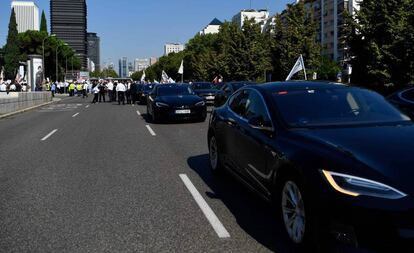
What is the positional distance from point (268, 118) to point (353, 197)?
180cm

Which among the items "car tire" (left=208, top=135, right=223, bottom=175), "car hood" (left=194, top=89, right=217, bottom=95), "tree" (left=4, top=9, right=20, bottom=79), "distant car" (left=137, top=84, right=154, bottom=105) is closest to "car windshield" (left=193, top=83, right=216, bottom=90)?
"car hood" (left=194, top=89, right=217, bottom=95)

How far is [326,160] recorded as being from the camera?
12.7ft

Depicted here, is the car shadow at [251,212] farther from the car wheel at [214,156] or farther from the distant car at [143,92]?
the distant car at [143,92]

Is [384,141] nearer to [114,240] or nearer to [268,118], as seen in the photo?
[268,118]

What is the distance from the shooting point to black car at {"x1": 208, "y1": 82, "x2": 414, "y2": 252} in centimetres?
343

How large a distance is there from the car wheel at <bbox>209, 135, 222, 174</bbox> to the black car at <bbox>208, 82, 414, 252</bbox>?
611 millimetres

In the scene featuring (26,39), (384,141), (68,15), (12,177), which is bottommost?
(12,177)

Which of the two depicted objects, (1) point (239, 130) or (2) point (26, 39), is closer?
(1) point (239, 130)

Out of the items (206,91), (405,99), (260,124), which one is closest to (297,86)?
(260,124)

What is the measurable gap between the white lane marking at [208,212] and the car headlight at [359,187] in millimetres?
1392

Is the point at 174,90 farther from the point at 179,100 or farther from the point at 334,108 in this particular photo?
the point at 334,108

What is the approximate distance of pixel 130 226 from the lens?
5027mm

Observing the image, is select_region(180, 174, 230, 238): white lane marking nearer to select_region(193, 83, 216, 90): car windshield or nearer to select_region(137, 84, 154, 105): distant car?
select_region(193, 83, 216, 90): car windshield

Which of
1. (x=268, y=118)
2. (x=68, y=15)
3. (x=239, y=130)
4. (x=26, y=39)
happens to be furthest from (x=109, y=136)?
(x=68, y=15)
